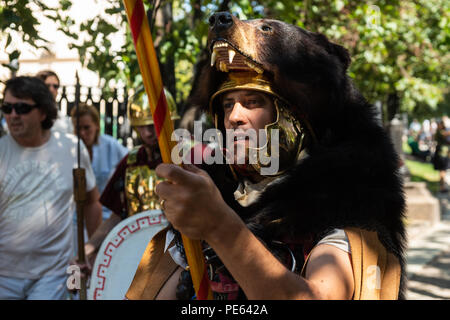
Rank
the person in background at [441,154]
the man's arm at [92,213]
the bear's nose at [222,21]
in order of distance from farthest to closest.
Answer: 1. the person in background at [441,154]
2. the man's arm at [92,213]
3. the bear's nose at [222,21]

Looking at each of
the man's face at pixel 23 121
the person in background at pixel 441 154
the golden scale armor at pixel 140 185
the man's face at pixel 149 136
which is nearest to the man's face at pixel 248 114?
the golden scale armor at pixel 140 185

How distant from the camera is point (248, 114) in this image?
1.98 metres

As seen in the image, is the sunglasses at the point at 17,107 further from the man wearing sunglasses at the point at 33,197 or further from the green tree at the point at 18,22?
the green tree at the point at 18,22

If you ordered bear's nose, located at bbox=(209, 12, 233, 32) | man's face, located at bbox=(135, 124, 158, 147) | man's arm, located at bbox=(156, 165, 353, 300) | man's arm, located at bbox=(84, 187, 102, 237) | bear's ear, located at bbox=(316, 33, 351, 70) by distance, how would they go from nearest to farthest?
man's arm, located at bbox=(156, 165, 353, 300), bear's nose, located at bbox=(209, 12, 233, 32), bear's ear, located at bbox=(316, 33, 351, 70), man's face, located at bbox=(135, 124, 158, 147), man's arm, located at bbox=(84, 187, 102, 237)

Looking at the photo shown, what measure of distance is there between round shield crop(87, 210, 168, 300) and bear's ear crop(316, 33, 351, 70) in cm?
177

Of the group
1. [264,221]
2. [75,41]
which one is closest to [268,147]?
[264,221]

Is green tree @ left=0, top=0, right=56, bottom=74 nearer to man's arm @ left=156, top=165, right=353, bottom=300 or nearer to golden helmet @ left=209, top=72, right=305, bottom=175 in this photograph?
golden helmet @ left=209, top=72, right=305, bottom=175

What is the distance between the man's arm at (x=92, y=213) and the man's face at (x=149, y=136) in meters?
0.61

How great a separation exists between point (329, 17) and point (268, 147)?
6.30m

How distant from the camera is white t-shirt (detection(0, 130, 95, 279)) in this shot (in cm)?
399

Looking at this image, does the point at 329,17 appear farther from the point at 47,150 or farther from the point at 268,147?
the point at 268,147

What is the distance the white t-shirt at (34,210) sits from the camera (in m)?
3.99

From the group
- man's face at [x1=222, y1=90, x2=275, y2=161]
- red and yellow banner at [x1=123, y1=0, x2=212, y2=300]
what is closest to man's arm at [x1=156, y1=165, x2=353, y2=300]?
red and yellow banner at [x1=123, y1=0, x2=212, y2=300]

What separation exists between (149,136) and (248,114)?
97.6 inches
